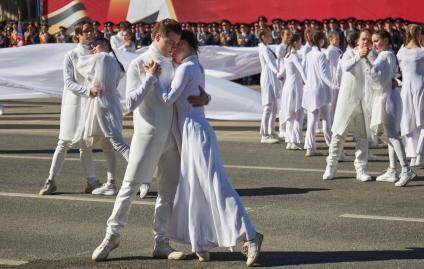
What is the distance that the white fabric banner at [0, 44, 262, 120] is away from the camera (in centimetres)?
2330

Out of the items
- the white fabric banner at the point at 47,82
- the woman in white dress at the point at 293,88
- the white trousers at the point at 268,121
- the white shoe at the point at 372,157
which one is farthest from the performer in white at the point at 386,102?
the white fabric banner at the point at 47,82

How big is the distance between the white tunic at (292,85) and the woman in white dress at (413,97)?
8.58 feet

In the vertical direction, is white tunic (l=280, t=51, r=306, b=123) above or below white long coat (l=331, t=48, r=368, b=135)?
below

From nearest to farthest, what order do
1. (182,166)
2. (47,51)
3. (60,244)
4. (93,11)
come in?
(182,166) → (60,244) → (47,51) → (93,11)

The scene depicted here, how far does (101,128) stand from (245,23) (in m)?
25.3

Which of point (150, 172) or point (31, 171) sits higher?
point (150, 172)

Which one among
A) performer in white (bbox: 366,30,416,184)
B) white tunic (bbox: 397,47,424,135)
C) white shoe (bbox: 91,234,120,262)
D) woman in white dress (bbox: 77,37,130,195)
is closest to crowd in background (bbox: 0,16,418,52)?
white tunic (bbox: 397,47,424,135)

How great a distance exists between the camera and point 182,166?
8578mm

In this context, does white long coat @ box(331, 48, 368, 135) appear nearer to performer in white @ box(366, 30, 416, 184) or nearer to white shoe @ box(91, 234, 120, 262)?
performer in white @ box(366, 30, 416, 184)

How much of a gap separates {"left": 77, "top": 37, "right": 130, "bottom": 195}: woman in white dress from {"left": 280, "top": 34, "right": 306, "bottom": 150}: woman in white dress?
575 cm

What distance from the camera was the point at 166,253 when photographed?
8773 millimetres

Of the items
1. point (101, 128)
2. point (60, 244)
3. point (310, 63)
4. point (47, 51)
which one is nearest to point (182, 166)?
point (60, 244)

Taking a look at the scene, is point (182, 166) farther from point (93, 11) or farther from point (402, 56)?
point (93, 11)

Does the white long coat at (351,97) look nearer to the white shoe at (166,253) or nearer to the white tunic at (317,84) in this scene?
the white tunic at (317,84)
